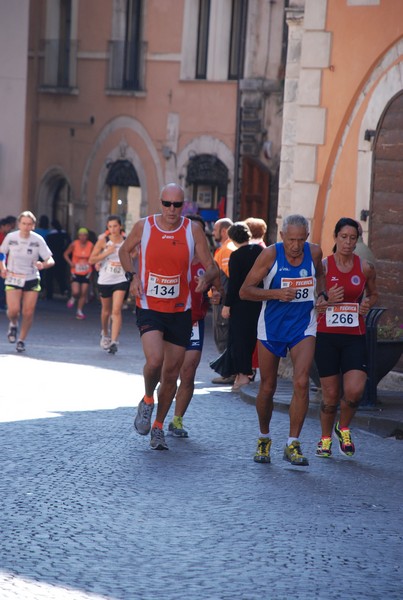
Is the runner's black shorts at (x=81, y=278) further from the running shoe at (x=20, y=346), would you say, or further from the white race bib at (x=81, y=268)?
the running shoe at (x=20, y=346)

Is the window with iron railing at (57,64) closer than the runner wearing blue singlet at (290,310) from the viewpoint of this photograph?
No

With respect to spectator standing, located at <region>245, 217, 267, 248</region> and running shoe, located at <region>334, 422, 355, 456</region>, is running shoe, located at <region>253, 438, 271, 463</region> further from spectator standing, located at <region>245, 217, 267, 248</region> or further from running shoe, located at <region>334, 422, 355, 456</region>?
spectator standing, located at <region>245, 217, 267, 248</region>

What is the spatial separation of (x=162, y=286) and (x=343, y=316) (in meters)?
1.28

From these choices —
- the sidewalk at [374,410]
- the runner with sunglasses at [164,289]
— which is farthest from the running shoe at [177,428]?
the sidewalk at [374,410]

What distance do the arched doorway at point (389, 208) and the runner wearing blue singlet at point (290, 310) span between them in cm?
571

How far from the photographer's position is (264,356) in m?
10.7

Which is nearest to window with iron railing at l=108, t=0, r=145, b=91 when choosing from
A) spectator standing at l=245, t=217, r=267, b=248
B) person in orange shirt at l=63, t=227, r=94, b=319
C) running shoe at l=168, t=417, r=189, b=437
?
person in orange shirt at l=63, t=227, r=94, b=319

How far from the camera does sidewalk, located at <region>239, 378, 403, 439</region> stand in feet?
42.9

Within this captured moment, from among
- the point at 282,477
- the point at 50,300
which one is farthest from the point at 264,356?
the point at 50,300

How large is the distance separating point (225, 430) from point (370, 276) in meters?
2.06

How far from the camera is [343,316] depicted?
433 inches

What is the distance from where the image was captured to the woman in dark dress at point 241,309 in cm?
1478

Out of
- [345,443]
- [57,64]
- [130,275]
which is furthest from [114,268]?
[57,64]

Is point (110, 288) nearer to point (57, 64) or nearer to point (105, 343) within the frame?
point (105, 343)
